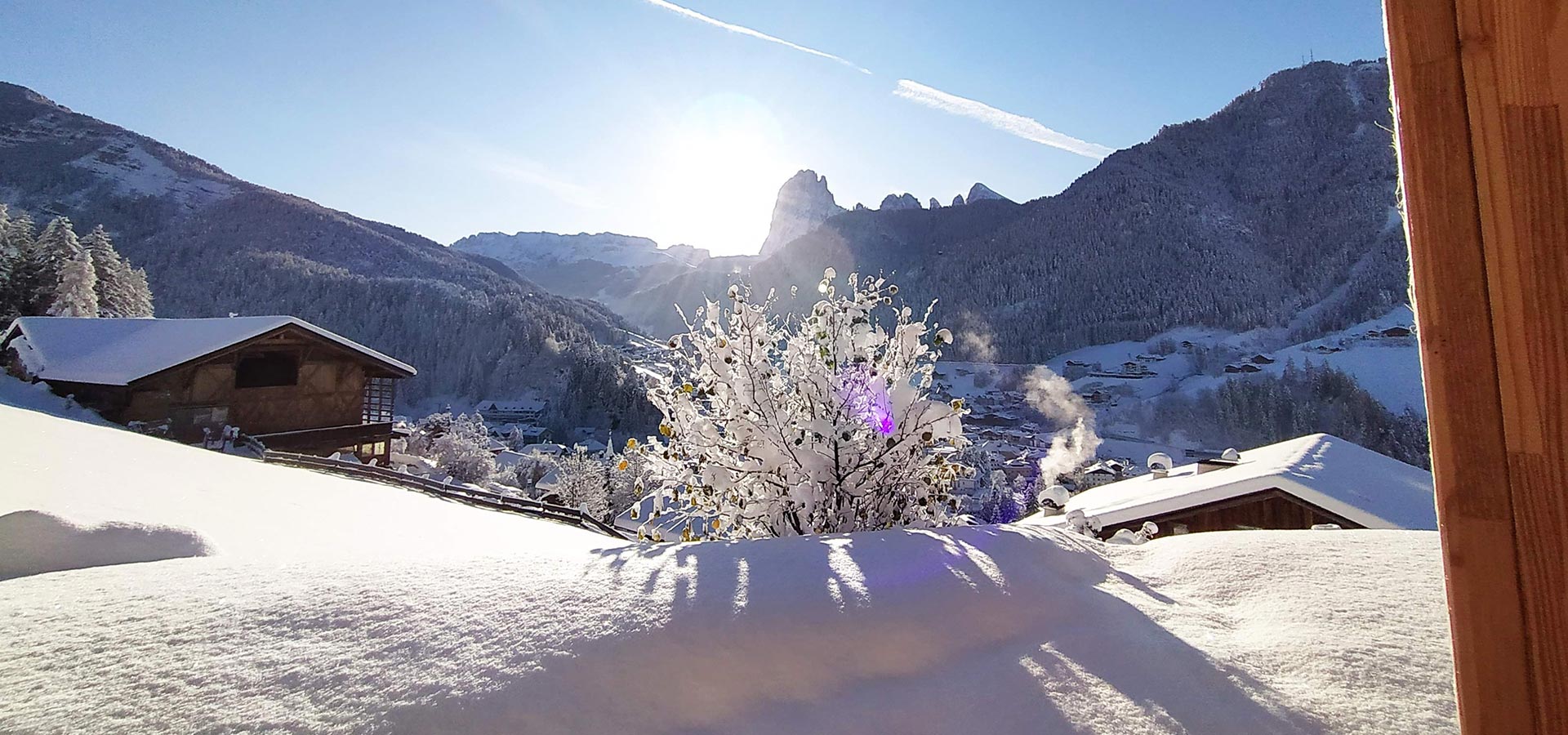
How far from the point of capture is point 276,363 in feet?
49.8

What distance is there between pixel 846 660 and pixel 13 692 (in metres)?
2.00

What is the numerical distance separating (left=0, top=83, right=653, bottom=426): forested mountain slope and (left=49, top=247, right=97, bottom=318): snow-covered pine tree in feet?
95.2

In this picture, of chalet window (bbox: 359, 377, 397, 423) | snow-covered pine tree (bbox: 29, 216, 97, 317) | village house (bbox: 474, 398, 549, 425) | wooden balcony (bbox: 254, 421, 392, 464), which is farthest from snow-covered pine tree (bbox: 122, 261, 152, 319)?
village house (bbox: 474, 398, 549, 425)

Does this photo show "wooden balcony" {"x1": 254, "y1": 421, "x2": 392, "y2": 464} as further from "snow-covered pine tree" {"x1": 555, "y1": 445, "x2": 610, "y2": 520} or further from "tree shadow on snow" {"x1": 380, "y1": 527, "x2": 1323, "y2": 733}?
"tree shadow on snow" {"x1": 380, "y1": 527, "x2": 1323, "y2": 733}

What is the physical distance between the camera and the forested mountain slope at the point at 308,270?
69.1m

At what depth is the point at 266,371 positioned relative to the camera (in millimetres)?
14945

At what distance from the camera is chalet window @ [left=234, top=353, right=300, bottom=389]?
Answer: 14375 millimetres

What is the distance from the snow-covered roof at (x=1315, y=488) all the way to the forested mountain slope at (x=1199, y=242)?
74883mm

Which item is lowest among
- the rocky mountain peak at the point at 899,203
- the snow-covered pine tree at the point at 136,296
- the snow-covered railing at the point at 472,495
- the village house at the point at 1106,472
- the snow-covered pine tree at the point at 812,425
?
the village house at the point at 1106,472

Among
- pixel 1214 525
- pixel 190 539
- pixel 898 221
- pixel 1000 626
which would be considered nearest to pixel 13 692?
pixel 190 539

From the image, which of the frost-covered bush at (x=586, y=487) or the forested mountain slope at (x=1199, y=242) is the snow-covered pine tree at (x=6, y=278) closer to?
the frost-covered bush at (x=586, y=487)

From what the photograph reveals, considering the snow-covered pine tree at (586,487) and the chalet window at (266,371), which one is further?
the snow-covered pine tree at (586,487)

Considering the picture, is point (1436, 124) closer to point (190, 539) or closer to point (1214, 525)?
point (190, 539)

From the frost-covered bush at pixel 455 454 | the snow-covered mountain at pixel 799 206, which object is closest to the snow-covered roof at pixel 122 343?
the frost-covered bush at pixel 455 454
